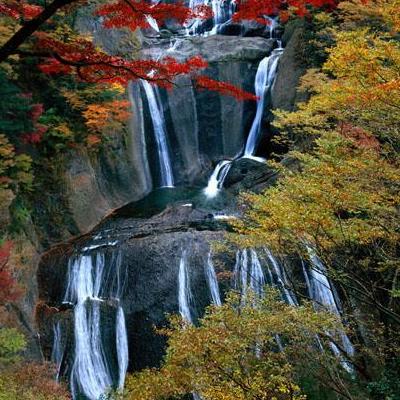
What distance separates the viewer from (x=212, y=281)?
428 inches

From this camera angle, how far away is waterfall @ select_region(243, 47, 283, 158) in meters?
19.0

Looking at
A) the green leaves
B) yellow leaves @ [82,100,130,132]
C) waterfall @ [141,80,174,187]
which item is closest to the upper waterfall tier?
waterfall @ [141,80,174,187]

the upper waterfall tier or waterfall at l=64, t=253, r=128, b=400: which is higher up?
the upper waterfall tier

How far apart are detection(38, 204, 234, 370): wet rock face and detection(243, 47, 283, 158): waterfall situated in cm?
747

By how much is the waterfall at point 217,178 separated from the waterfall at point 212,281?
18.8 feet

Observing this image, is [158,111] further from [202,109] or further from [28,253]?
[28,253]

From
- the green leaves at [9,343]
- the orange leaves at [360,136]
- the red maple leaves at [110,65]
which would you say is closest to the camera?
the red maple leaves at [110,65]

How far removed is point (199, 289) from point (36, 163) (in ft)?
21.8

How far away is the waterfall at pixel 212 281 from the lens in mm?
10703

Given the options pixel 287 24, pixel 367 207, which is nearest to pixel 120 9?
pixel 367 207

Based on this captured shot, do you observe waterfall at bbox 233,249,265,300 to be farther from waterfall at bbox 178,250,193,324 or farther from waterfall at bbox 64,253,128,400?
waterfall at bbox 64,253,128,400

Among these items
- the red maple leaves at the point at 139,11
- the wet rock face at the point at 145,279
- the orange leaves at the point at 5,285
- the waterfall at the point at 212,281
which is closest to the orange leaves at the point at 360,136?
the wet rock face at the point at 145,279

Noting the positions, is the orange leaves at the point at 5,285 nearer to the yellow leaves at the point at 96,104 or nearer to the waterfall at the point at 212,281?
the waterfall at the point at 212,281

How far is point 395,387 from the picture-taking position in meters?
6.90
